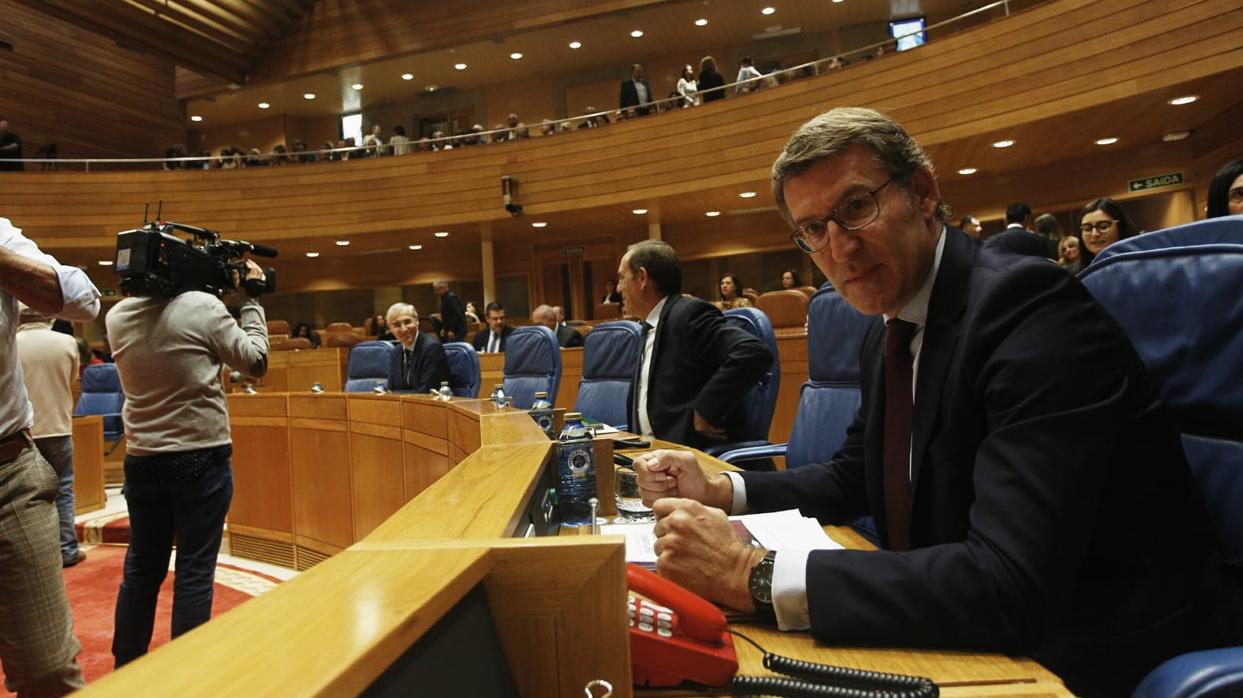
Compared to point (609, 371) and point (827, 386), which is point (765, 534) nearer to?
point (827, 386)

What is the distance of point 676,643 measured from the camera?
79 cm

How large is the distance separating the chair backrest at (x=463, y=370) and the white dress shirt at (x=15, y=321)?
296 cm

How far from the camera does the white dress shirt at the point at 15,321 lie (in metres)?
1.73

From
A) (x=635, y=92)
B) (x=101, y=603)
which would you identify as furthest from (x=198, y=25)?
(x=101, y=603)

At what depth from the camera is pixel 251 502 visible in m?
4.75

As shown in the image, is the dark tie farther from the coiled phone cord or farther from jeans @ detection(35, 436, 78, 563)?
jeans @ detection(35, 436, 78, 563)

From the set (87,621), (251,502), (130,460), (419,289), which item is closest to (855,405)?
(130,460)

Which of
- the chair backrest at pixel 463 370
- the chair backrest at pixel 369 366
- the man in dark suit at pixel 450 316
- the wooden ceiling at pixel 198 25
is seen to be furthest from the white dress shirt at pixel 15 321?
the wooden ceiling at pixel 198 25

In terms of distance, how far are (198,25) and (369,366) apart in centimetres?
1089

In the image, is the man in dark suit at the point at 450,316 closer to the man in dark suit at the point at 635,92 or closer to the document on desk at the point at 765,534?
the man in dark suit at the point at 635,92

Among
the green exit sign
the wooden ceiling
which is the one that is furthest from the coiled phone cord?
the wooden ceiling

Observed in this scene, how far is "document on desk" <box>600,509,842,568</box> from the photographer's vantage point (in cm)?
118

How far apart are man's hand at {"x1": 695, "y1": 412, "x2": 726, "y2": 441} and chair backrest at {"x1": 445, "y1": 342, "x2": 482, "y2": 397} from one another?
89.4 inches

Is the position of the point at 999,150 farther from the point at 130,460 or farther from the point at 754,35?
the point at 130,460
